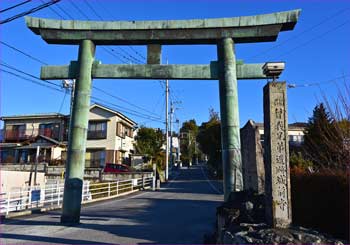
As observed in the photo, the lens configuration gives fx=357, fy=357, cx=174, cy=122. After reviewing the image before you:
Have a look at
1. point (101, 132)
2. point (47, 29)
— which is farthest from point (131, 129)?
point (47, 29)

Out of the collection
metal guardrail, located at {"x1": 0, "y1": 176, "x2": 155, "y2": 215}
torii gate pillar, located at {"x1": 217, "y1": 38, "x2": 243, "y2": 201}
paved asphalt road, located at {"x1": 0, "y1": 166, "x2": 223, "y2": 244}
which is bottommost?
paved asphalt road, located at {"x1": 0, "y1": 166, "x2": 223, "y2": 244}

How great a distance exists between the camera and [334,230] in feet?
21.6

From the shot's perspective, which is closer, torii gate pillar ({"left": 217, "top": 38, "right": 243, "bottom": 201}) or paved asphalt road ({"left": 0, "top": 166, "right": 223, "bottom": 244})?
paved asphalt road ({"left": 0, "top": 166, "right": 223, "bottom": 244})

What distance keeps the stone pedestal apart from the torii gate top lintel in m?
4.48

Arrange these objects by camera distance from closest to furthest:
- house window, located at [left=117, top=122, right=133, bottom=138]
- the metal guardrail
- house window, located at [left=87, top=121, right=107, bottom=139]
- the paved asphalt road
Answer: the paved asphalt road, the metal guardrail, house window, located at [left=87, top=121, right=107, bottom=139], house window, located at [left=117, top=122, right=133, bottom=138]

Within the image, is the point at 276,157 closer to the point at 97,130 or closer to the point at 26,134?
the point at 97,130

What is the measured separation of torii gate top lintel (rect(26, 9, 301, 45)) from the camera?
11.2 metres

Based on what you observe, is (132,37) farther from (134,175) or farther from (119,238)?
(134,175)

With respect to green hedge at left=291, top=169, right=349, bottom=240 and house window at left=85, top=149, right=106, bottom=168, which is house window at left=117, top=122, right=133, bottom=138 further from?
green hedge at left=291, top=169, right=349, bottom=240

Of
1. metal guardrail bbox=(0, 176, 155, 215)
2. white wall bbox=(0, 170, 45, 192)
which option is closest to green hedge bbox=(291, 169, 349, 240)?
metal guardrail bbox=(0, 176, 155, 215)

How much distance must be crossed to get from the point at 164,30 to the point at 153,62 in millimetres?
1096

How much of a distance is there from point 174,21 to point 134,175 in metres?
24.2

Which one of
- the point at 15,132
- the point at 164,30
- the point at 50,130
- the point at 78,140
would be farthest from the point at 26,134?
the point at 164,30

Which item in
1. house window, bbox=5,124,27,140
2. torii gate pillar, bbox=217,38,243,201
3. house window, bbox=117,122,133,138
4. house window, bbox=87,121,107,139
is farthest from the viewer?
house window, bbox=5,124,27,140
